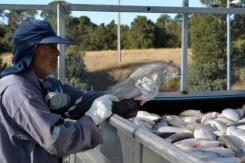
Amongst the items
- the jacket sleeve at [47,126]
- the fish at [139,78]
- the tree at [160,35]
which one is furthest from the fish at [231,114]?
the tree at [160,35]

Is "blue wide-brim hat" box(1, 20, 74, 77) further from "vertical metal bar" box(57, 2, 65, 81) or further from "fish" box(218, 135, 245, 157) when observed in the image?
"vertical metal bar" box(57, 2, 65, 81)

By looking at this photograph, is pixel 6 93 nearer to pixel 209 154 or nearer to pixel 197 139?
pixel 209 154

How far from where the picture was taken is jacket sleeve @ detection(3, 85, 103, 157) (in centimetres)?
271

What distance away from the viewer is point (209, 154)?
12.9ft

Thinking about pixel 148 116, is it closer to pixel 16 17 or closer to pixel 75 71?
pixel 75 71

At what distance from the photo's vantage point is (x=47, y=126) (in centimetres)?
270

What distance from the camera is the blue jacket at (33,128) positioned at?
272 cm

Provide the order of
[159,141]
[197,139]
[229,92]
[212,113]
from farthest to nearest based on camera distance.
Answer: [229,92] < [212,113] < [197,139] < [159,141]

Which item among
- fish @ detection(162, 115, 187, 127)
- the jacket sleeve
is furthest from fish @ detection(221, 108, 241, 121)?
the jacket sleeve

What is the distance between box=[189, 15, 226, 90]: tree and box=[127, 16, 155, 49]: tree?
19.8m

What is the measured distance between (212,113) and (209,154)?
2625 millimetres

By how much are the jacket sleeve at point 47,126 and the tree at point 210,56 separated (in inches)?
326

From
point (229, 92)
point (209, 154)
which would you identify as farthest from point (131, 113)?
point (229, 92)

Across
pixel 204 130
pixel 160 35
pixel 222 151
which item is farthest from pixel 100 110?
pixel 160 35
